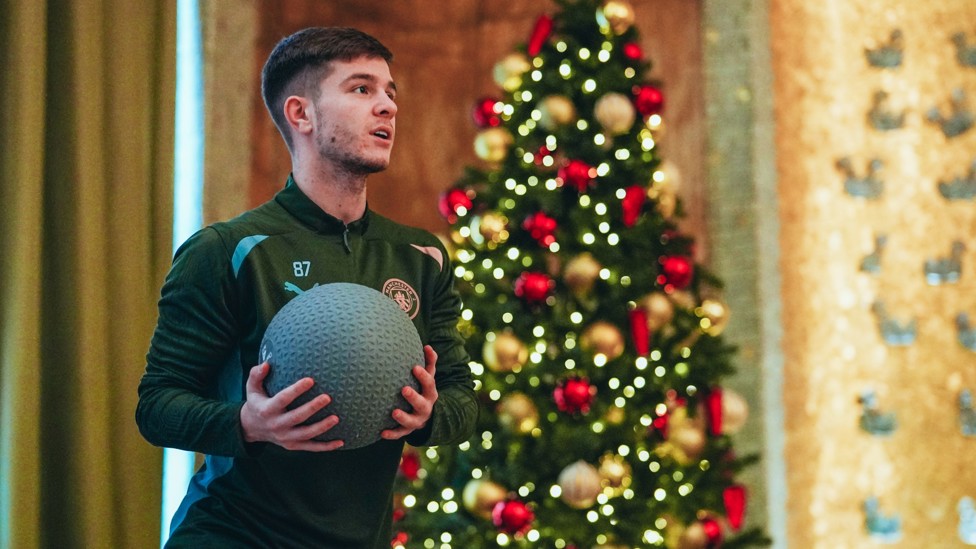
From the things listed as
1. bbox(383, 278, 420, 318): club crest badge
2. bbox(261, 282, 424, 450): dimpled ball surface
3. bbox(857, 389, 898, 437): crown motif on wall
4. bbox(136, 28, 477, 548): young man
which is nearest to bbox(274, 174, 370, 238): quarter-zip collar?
bbox(136, 28, 477, 548): young man

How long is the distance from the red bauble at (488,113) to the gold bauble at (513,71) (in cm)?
10

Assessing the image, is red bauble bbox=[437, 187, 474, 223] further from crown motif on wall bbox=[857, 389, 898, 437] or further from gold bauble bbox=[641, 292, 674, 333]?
crown motif on wall bbox=[857, 389, 898, 437]

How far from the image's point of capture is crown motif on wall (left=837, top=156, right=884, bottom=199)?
5750 millimetres

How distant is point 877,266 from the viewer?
18.7 feet

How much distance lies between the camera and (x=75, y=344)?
3824mm

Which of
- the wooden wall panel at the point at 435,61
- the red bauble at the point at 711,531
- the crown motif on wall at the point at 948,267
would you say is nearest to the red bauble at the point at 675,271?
the red bauble at the point at 711,531

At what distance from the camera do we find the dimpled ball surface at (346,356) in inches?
67.6

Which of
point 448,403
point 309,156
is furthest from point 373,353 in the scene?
point 309,156

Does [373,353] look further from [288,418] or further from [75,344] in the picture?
[75,344]

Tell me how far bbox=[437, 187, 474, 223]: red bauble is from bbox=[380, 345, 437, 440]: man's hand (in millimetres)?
2939

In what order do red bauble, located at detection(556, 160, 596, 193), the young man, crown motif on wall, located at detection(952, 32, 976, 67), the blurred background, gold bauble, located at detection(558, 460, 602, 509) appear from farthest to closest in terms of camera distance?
crown motif on wall, located at detection(952, 32, 976, 67) → the blurred background → red bauble, located at detection(556, 160, 596, 193) → gold bauble, located at detection(558, 460, 602, 509) → the young man

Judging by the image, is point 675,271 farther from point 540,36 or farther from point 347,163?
point 347,163

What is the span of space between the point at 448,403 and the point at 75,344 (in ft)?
7.23

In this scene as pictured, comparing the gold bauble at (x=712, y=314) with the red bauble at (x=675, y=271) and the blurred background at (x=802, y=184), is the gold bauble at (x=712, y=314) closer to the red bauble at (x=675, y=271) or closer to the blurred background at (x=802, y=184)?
the red bauble at (x=675, y=271)
